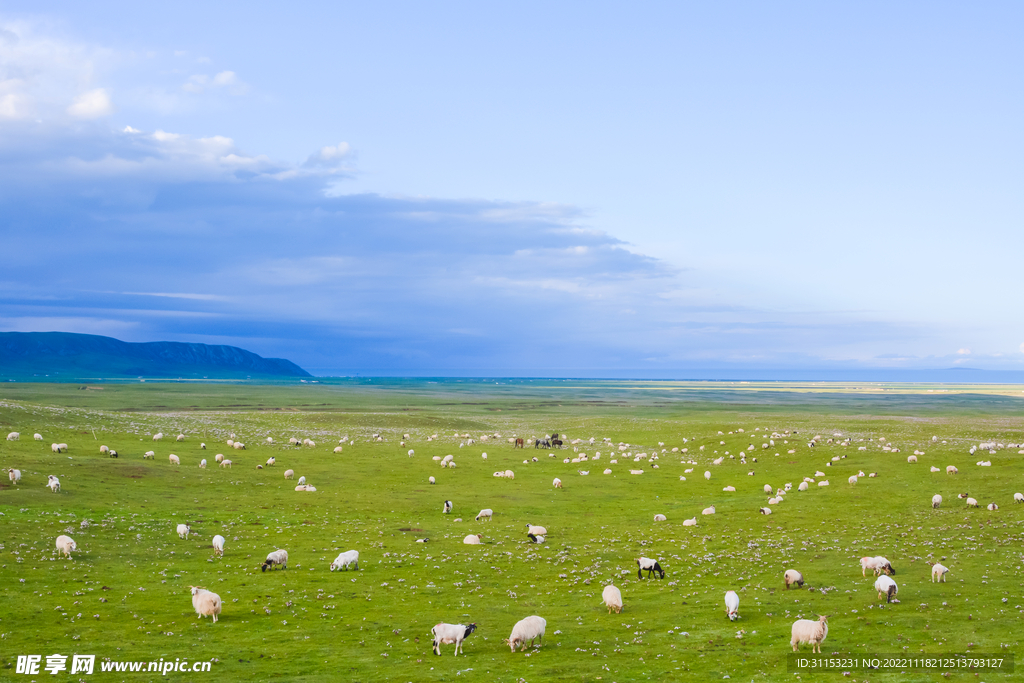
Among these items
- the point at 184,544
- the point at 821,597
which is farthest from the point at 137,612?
the point at 821,597

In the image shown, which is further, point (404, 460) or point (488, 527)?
point (404, 460)

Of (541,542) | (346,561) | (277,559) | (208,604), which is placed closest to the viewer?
(208,604)

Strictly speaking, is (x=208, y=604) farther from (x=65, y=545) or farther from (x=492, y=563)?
(x=492, y=563)

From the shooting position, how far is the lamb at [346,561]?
2538 centimetres

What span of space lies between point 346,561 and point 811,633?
55.4ft

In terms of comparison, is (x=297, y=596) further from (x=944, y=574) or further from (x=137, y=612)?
(x=944, y=574)

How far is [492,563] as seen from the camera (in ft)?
88.6

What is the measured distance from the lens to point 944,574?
75.8 ft

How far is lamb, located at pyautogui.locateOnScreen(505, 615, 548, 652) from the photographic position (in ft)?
57.9

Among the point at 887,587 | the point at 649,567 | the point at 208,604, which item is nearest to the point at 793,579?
the point at 887,587

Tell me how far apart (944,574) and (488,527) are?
65.5ft

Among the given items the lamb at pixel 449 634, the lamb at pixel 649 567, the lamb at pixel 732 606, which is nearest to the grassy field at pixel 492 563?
the lamb at pixel 732 606

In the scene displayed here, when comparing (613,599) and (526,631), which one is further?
(613,599)

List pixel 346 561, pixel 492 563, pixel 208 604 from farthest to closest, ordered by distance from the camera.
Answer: pixel 492 563, pixel 346 561, pixel 208 604
